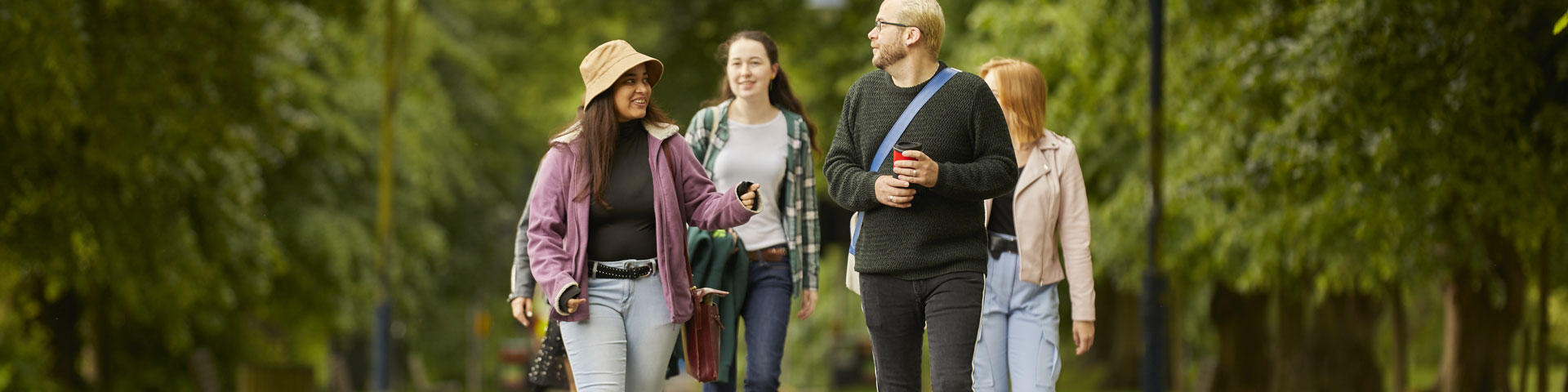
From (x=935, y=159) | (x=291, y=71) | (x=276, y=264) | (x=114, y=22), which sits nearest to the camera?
(x=935, y=159)

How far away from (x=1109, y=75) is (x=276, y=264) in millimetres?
8691

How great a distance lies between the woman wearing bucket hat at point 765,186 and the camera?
6793 millimetres

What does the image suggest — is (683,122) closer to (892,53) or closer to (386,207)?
(386,207)

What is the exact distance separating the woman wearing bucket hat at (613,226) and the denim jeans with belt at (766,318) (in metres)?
1.11

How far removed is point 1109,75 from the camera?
18172 millimetres

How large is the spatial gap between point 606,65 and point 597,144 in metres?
0.26

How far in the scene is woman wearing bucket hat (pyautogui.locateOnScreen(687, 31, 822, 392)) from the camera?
6793mm

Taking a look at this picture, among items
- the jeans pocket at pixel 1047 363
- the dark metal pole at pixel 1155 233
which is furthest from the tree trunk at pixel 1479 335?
the jeans pocket at pixel 1047 363

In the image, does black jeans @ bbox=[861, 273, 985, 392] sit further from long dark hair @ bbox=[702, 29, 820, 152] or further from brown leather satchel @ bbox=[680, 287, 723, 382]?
long dark hair @ bbox=[702, 29, 820, 152]

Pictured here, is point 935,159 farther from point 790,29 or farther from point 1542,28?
point 790,29

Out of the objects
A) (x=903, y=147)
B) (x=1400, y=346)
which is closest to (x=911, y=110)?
(x=903, y=147)

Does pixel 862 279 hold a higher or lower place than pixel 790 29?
lower

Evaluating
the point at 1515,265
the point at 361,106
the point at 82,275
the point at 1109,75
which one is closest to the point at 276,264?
the point at 82,275

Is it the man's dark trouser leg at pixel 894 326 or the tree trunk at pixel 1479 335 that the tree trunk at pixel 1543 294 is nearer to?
the tree trunk at pixel 1479 335
